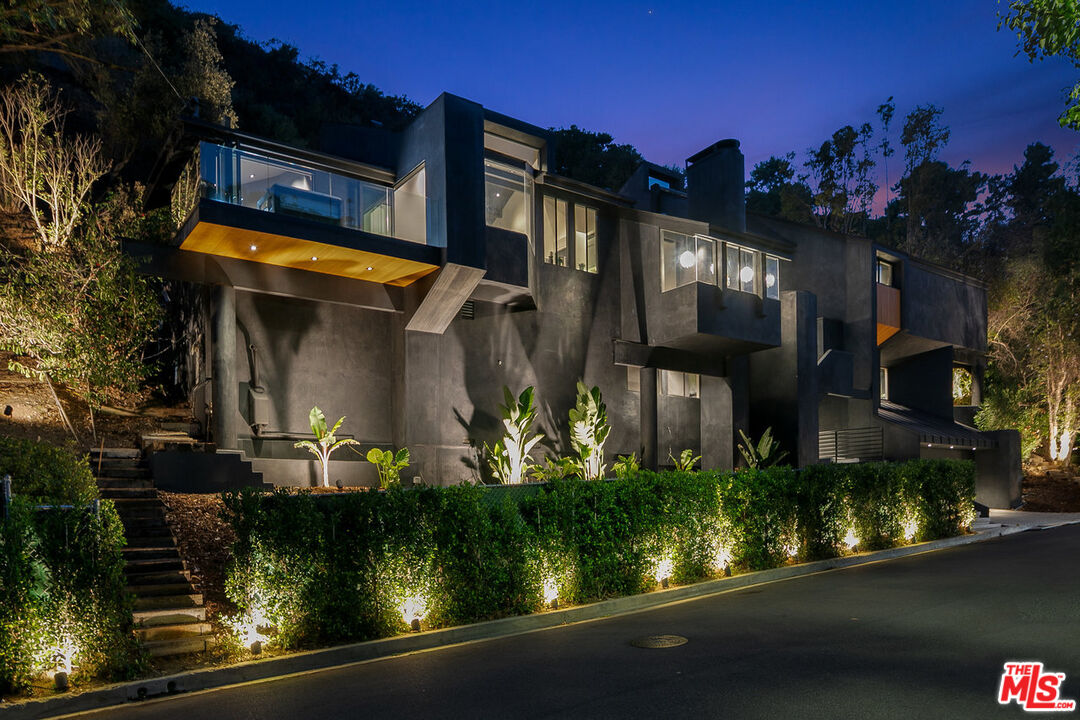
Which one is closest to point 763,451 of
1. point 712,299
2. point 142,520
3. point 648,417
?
point 648,417

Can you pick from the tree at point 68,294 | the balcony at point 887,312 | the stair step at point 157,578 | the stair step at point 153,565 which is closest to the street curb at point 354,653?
the stair step at point 157,578

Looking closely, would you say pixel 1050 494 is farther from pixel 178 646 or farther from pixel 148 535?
pixel 178 646

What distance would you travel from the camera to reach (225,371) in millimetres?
15672

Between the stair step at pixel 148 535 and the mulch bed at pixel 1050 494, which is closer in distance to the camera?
the stair step at pixel 148 535

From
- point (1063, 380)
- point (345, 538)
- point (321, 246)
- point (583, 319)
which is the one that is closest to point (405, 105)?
point (583, 319)

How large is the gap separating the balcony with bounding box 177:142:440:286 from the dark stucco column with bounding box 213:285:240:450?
3.81ft

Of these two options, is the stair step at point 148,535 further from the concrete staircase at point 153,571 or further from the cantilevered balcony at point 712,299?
the cantilevered balcony at point 712,299

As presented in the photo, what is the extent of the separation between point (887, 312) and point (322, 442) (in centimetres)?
2362

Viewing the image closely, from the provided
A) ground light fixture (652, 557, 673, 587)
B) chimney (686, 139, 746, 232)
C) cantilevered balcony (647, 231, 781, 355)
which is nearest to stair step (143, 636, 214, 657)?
ground light fixture (652, 557, 673, 587)

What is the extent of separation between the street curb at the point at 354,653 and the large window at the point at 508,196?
10.6m

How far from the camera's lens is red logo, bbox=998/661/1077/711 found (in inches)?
218

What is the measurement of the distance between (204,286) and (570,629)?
41.8 feet

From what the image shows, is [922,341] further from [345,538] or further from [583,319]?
[345,538]

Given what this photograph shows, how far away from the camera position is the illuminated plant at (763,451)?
2298cm
